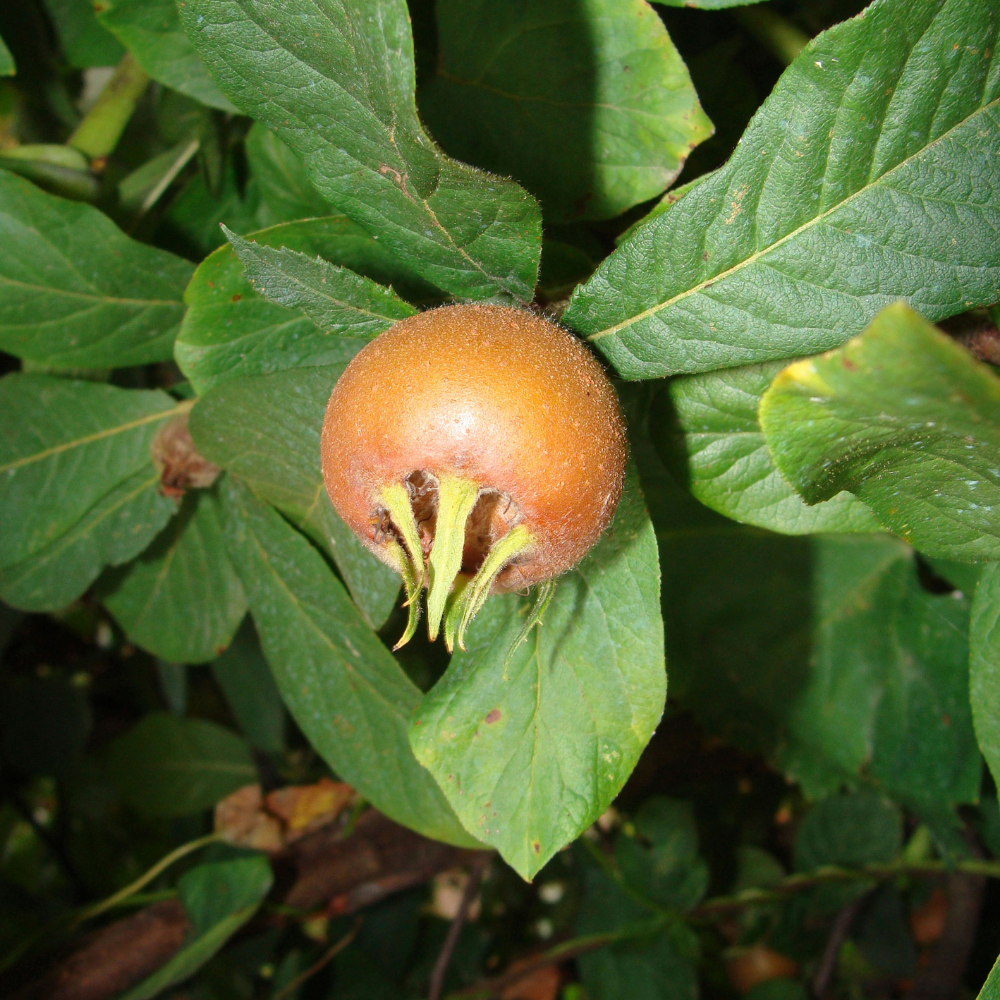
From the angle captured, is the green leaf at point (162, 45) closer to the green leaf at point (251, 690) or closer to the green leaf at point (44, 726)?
the green leaf at point (251, 690)

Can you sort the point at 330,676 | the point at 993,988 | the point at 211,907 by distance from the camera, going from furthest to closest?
the point at 211,907 → the point at 330,676 → the point at 993,988

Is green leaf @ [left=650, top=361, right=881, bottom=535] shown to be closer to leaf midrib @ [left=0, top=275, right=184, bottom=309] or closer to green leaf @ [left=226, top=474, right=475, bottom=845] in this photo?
green leaf @ [left=226, top=474, right=475, bottom=845]

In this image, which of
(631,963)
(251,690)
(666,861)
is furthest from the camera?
(666,861)

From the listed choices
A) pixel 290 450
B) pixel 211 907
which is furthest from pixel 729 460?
pixel 211 907

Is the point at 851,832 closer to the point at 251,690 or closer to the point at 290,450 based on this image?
the point at 251,690


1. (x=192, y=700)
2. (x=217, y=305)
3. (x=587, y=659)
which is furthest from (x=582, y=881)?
(x=217, y=305)

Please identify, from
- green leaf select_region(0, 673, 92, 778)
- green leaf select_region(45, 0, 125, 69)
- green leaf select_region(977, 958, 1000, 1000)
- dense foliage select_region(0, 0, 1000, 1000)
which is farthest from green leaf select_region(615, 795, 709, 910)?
green leaf select_region(45, 0, 125, 69)
